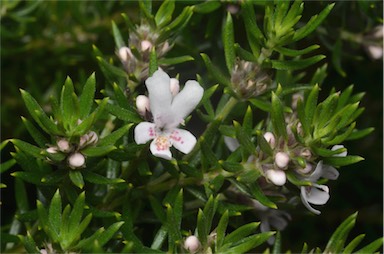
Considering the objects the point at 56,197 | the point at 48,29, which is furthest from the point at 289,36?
the point at 48,29

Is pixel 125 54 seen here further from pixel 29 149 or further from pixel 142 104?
pixel 29 149

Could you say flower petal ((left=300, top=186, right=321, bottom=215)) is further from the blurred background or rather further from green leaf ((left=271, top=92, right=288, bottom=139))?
the blurred background

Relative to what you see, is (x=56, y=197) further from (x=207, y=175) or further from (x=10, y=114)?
(x=10, y=114)

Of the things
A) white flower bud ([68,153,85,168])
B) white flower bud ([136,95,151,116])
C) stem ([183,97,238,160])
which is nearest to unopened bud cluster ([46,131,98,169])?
white flower bud ([68,153,85,168])

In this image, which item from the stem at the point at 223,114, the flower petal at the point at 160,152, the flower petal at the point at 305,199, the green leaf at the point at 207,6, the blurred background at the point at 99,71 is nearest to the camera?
the flower petal at the point at 160,152

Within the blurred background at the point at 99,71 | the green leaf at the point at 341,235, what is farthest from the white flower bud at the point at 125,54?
the green leaf at the point at 341,235

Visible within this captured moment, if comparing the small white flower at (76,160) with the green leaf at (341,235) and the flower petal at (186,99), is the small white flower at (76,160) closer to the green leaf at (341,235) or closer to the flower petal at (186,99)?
the flower petal at (186,99)
